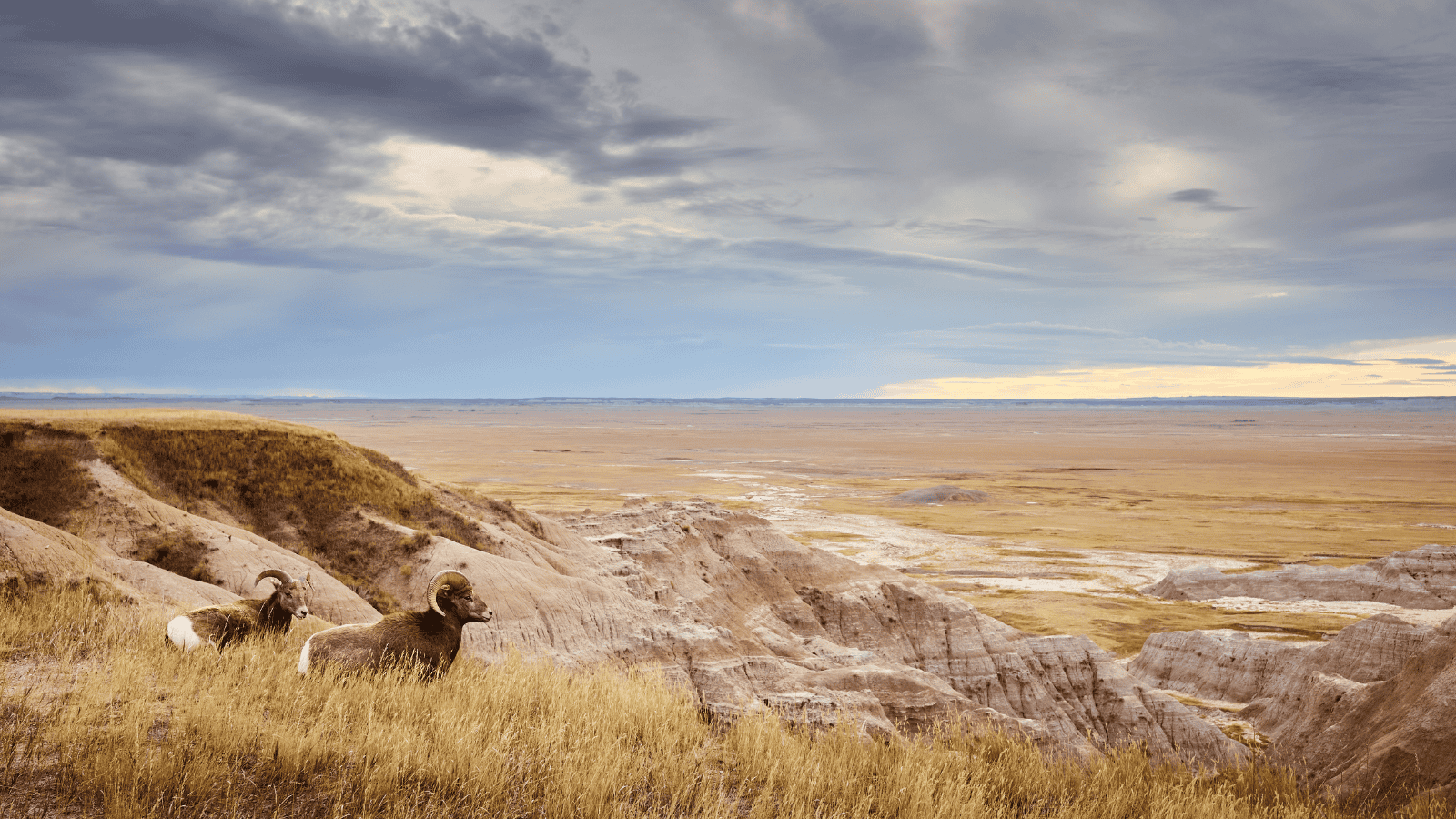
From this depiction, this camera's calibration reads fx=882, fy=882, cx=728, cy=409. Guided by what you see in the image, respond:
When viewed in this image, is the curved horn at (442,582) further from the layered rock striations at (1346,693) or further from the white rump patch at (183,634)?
the layered rock striations at (1346,693)

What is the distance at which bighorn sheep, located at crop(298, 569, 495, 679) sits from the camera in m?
8.62

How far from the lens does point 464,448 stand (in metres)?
119

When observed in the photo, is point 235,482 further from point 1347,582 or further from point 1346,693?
point 1347,582

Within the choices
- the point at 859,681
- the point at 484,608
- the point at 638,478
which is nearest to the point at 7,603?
the point at 484,608

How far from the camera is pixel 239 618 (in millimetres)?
9609

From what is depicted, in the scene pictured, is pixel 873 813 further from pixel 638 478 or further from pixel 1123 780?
pixel 638 478

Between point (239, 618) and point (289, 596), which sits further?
point (289, 596)

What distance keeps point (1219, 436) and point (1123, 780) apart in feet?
569

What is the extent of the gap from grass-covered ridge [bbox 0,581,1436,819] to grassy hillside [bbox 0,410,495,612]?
819 centimetres

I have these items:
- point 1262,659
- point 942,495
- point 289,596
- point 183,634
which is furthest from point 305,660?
point 942,495

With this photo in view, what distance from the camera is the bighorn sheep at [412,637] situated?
8.62 metres

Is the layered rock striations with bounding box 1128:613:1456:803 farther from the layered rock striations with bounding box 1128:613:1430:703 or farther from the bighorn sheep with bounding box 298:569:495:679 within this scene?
the bighorn sheep with bounding box 298:569:495:679

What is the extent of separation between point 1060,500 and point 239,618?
65872 millimetres

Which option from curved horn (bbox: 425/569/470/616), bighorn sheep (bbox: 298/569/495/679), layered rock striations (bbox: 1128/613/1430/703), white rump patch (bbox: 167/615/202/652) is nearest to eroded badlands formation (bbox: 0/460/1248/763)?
layered rock striations (bbox: 1128/613/1430/703)
